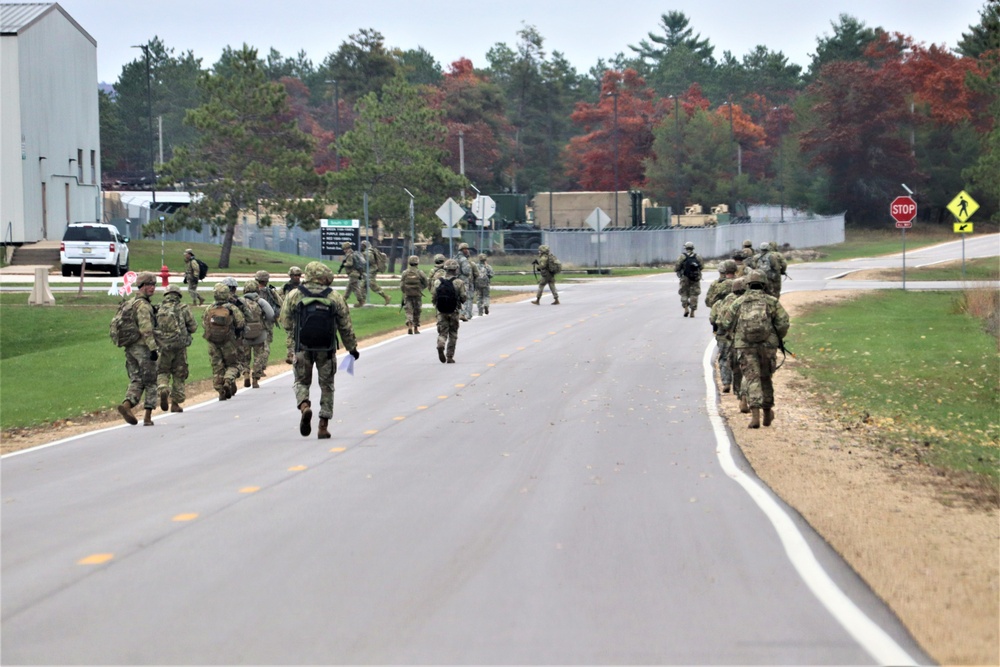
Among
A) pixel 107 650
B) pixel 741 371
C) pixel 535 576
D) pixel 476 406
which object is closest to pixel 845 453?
pixel 741 371

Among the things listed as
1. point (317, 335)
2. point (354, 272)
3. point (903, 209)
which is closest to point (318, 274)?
point (317, 335)

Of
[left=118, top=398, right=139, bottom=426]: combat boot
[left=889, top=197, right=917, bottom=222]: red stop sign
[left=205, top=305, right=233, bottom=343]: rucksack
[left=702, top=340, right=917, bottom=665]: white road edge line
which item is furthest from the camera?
[left=889, top=197, right=917, bottom=222]: red stop sign

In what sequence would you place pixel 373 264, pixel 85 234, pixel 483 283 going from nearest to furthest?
1. pixel 483 283
2. pixel 373 264
3. pixel 85 234

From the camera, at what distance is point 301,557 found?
8375 mm

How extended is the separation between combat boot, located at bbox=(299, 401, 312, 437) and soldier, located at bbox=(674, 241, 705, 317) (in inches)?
673

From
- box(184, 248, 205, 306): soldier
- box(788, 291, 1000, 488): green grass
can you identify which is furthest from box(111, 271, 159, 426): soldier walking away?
box(184, 248, 205, 306): soldier

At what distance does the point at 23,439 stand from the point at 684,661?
12.4m

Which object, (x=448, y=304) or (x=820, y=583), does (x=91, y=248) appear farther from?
(x=820, y=583)

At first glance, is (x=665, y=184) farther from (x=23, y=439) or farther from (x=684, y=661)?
(x=684, y=661)

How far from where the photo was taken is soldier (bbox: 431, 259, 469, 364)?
22.2m

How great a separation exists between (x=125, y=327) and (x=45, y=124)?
41.7 metres

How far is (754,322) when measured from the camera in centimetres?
1538

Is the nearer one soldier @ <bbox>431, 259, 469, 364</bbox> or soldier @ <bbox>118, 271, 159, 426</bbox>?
soldier @ <bbox>118, 271, 159, 426</bbox>

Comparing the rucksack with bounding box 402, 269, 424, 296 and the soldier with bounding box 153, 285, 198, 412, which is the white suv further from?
the soldier with bounding box 153, 285, 198, 412
